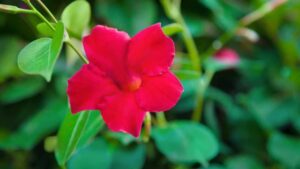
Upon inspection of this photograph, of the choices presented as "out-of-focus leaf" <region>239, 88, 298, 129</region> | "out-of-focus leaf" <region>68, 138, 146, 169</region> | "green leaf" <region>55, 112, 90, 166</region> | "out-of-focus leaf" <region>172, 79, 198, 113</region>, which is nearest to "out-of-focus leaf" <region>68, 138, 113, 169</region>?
"out-of-focus leaf" <region>68, 138, 146, 169</region>

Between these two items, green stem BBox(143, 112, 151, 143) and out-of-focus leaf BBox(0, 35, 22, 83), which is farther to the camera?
out-of-focus leaf BBox(0, 35, 22, 83)

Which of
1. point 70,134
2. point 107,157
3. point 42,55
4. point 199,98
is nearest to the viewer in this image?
point 42,55

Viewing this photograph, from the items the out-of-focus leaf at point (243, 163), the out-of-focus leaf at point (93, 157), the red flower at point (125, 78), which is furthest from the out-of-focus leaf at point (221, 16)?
the red flower at point (125, 78)

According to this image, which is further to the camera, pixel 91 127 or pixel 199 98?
pixel 199 98

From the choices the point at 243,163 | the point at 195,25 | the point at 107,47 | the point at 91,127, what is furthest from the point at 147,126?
the point at 195,25

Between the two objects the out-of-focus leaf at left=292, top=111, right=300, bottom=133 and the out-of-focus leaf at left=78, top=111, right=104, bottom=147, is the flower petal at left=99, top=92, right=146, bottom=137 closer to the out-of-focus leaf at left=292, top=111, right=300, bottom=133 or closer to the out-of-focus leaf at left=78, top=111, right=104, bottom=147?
the out-of-focus leaf at left=78, top=111, right=104, bottom=147

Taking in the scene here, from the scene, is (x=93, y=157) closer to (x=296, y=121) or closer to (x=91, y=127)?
(x=91, y=127)

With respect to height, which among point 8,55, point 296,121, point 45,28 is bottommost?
point 296,121

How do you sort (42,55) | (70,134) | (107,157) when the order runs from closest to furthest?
(42,55), (70,134), (107,157)
